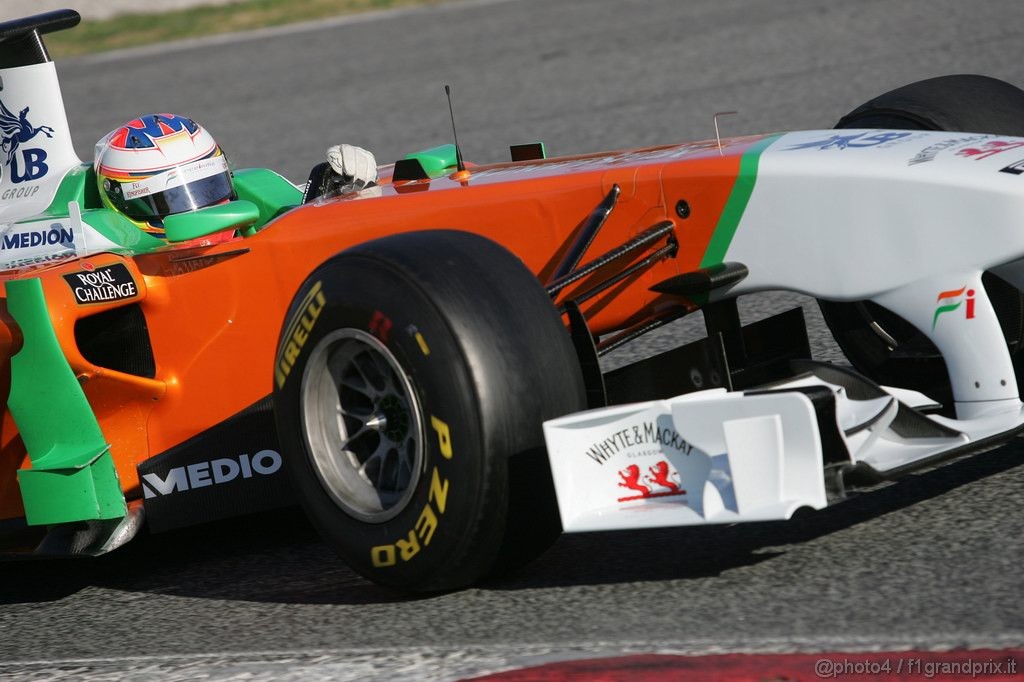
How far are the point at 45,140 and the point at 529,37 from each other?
1042cm

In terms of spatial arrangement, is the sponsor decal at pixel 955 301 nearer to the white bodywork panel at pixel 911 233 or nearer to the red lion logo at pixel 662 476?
the white bodywork panel at pixel 911 233

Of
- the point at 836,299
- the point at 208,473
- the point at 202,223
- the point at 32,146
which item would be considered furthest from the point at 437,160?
the point at 836,299

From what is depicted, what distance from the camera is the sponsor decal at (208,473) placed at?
431 cm

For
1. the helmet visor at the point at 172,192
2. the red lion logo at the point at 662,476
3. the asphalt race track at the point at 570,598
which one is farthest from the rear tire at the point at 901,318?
the helmet visor at the point at 172,192

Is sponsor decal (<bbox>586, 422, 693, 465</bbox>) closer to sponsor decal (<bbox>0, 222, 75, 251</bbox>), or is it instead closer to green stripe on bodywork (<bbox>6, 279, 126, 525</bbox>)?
green stripe on bodywork (<bbox>6, 279, 126, 525</bbox>)

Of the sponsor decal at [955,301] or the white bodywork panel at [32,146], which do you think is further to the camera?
the white bodywork panel at [32,146]

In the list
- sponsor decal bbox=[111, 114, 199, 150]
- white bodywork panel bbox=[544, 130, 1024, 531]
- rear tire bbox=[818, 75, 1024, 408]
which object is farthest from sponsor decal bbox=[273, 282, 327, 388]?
rear tire bbox=[818, 75, 1024, 408]

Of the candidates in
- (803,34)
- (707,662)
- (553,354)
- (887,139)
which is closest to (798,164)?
(887,139)

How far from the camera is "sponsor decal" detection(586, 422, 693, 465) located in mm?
3422

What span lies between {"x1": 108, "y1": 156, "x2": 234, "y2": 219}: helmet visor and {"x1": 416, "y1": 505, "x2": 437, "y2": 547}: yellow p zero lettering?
196 centimetres

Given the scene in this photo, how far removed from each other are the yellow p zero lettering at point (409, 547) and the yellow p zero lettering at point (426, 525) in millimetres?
23

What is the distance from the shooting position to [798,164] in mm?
3883

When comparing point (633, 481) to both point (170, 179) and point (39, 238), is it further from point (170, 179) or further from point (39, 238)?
point (39, 238)

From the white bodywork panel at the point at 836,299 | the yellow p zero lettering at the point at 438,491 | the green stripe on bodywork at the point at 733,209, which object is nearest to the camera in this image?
the white bodywork panel at the point at 836,299
